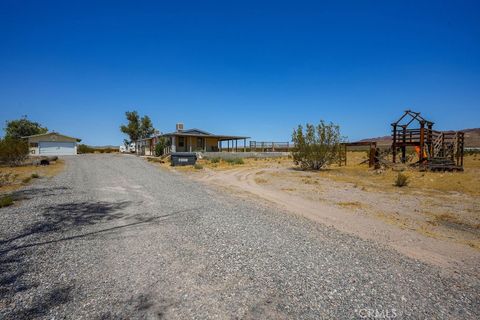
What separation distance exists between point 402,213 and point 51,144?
49458mm

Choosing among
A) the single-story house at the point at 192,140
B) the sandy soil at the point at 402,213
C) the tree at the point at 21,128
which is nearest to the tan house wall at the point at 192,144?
the single-story house at the point at 192,140

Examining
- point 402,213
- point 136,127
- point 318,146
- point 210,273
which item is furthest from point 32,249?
point 136,127

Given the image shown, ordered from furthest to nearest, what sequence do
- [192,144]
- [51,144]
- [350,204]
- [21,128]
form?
[21,128] → [51,144] → [192,144] → [350,204]

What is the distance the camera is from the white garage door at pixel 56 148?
41.1 m

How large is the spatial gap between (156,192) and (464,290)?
10.0m

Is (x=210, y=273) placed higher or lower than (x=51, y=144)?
lower

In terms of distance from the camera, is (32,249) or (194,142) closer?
(32,249)

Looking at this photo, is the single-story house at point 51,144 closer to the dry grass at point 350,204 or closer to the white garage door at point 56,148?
the white garage door at point 56,148

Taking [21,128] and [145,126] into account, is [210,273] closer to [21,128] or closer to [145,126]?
[145,126]

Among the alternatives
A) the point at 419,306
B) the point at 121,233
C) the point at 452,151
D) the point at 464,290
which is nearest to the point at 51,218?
the point at 121,233

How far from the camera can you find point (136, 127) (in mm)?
61500

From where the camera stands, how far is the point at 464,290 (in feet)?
11.2

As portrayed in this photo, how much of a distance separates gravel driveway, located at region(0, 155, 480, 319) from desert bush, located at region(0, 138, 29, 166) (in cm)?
2057

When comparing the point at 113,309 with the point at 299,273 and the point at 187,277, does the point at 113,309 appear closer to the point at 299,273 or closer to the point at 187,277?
the point at 187,277
